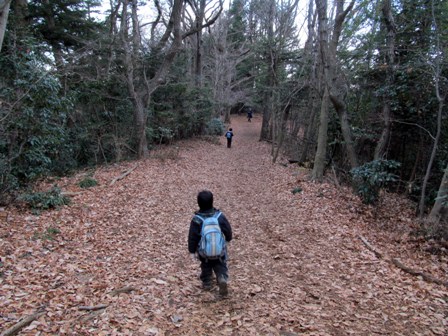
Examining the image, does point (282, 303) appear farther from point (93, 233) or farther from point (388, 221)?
point (388, 221)

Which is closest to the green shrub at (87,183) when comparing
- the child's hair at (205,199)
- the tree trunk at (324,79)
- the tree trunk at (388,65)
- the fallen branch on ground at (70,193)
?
the fallen branch on ground at (70,193)

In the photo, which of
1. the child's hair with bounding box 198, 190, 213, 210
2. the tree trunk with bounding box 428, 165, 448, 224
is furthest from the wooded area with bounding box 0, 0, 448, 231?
the child's hair with bounding box 198, 190, 213, 210

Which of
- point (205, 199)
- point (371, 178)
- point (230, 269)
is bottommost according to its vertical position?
point (230, 269)

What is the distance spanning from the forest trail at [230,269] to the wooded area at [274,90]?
144 centimetres

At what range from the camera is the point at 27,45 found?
7645 mm

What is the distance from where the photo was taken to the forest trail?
361 cm

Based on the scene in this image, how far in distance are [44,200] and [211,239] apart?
532 centimetres

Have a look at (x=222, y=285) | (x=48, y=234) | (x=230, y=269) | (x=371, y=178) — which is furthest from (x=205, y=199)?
(x=371, y=178)

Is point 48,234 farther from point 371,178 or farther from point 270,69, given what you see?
point 270,69

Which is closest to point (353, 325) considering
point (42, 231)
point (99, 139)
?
point (42, 231)

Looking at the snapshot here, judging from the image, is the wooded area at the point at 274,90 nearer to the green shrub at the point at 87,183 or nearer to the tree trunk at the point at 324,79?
the tree trunk at the point at 324,79

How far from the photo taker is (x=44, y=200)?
7004 mm

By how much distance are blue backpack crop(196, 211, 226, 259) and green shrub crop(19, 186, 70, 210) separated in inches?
198

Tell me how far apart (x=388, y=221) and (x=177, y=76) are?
15.2m
